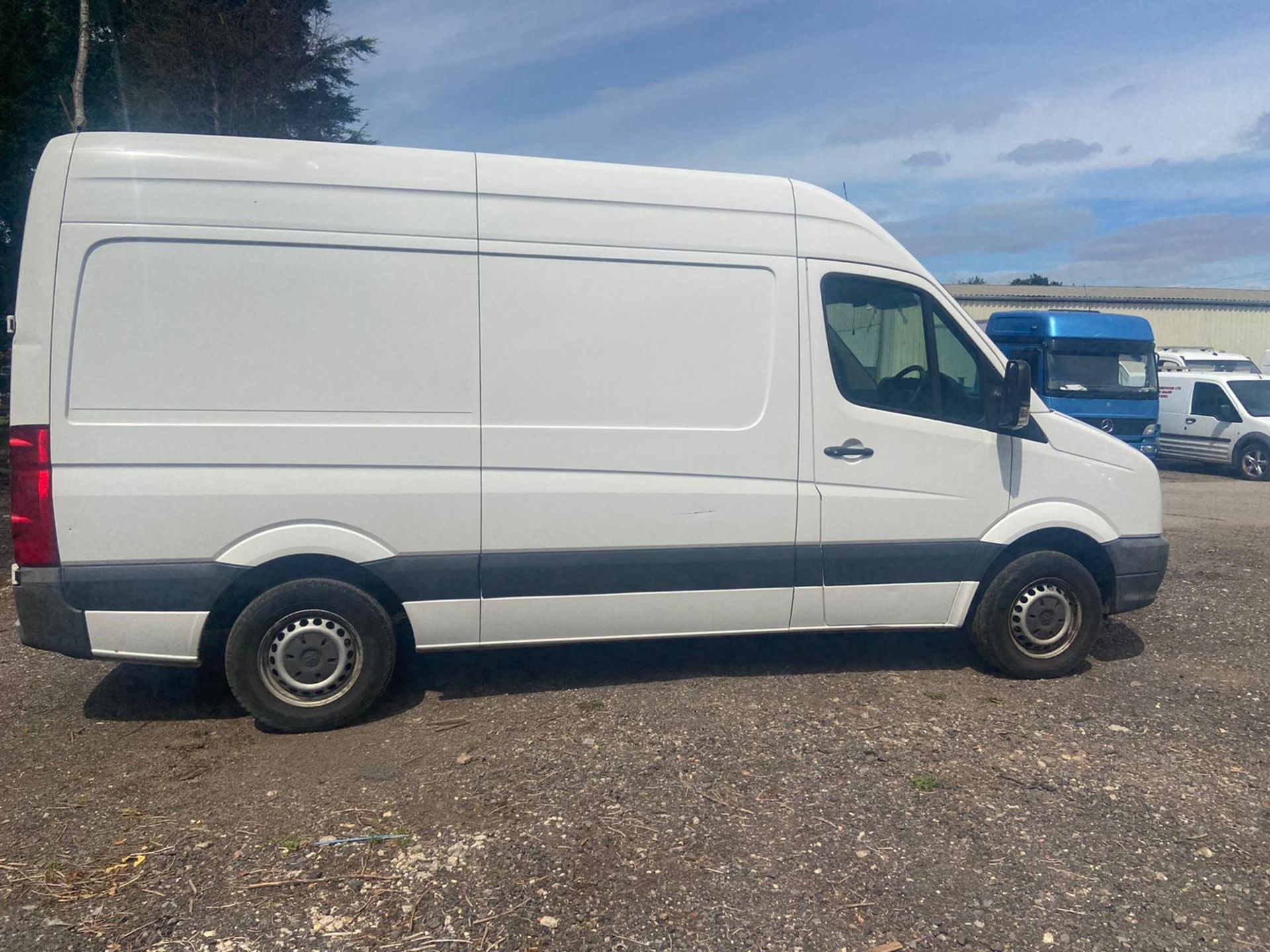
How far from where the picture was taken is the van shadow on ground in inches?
198

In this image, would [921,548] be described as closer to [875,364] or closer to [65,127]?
[875,364]

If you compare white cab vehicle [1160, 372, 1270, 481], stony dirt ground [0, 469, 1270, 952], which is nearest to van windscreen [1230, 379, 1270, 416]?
white cab vehicle [1160, 372, 1270, 481]

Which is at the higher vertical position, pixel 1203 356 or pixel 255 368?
pixel 1203 356

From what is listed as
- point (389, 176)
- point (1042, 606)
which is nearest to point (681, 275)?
point (389, 176)

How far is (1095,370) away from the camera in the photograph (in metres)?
13.8

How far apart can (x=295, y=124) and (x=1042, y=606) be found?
18.1 meters

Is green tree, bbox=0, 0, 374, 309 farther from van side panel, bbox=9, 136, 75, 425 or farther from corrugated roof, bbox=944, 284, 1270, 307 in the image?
corrugated roof, bbox=944, 284, 1270, 307

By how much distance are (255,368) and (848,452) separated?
284 cm

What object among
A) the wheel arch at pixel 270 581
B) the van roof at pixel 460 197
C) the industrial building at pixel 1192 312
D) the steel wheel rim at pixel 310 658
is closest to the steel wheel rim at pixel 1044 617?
the van roof at pixel 460 197

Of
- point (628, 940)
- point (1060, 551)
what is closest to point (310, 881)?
point (628, 940)

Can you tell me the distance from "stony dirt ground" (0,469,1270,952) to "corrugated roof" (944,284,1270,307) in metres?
29.4

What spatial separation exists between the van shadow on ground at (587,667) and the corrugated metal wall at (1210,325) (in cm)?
3374

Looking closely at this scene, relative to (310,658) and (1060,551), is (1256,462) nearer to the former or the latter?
(1060,551)

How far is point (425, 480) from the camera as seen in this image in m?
4.50
